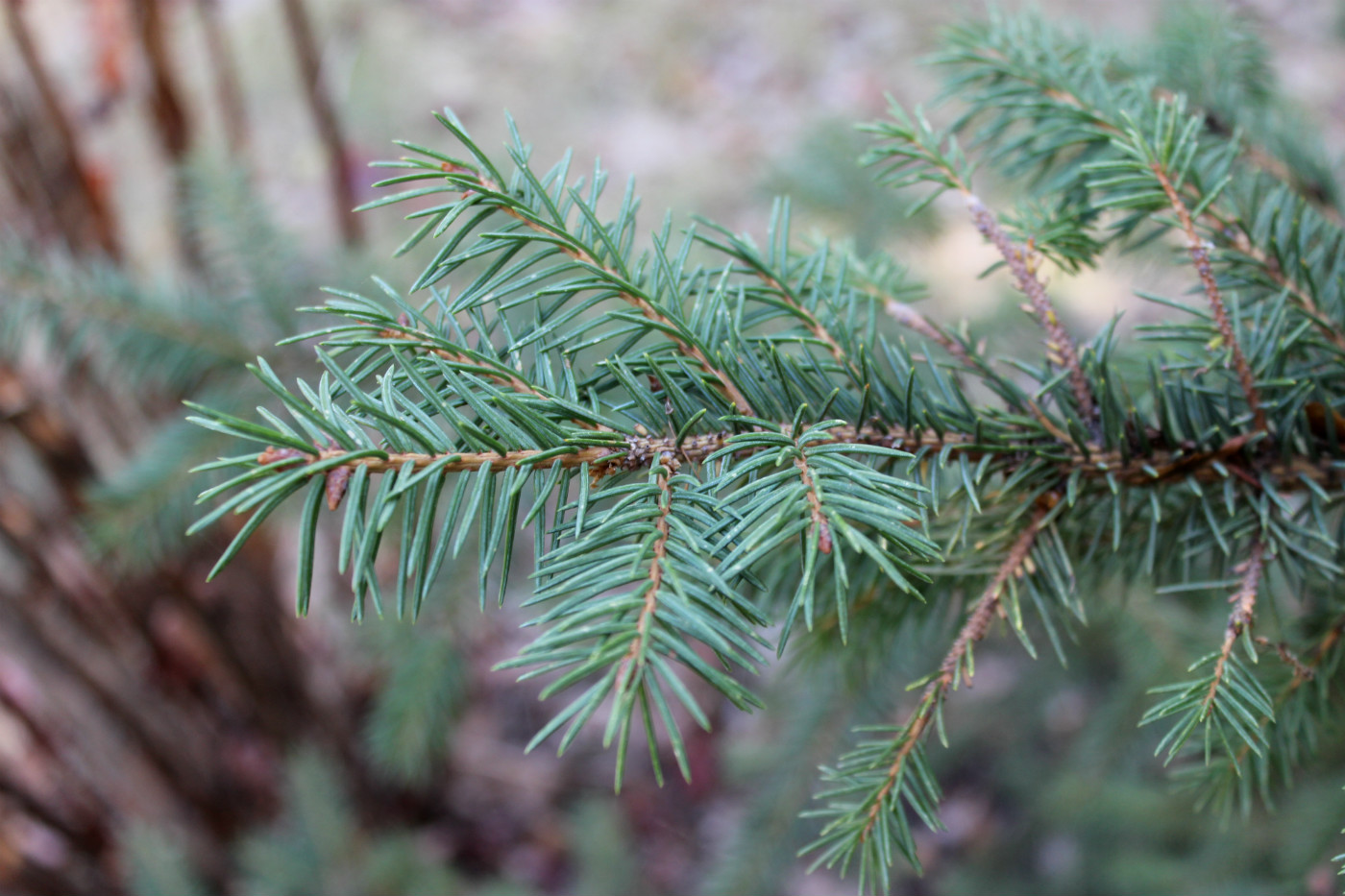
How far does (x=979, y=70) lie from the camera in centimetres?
68

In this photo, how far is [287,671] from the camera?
1.76 m

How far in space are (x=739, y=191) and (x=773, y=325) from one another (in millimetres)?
1722

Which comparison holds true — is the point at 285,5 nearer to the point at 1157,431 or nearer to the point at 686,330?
the point at 686,330

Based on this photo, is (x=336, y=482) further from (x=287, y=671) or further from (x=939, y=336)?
(x=287, y=671)

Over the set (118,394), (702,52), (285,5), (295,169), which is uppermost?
(702,52)

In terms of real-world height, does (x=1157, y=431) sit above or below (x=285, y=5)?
below

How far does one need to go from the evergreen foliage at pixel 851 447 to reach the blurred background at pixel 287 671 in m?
0.16

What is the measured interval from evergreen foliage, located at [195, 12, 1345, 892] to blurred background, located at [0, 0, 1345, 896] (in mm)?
155

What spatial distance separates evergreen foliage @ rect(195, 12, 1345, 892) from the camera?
38 centimetres

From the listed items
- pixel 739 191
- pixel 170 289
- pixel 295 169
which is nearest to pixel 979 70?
pixel 170 289

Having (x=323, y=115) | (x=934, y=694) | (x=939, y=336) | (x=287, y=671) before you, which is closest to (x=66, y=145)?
(x=323, y=115)

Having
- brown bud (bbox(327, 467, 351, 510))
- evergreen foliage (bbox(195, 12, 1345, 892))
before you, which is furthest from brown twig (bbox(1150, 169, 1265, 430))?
brown bud (bbox(327, 467, 351, 510))

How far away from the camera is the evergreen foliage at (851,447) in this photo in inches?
14.8

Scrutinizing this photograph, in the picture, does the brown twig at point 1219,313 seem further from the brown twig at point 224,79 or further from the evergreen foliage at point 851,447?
the brown twig at point 224,79
